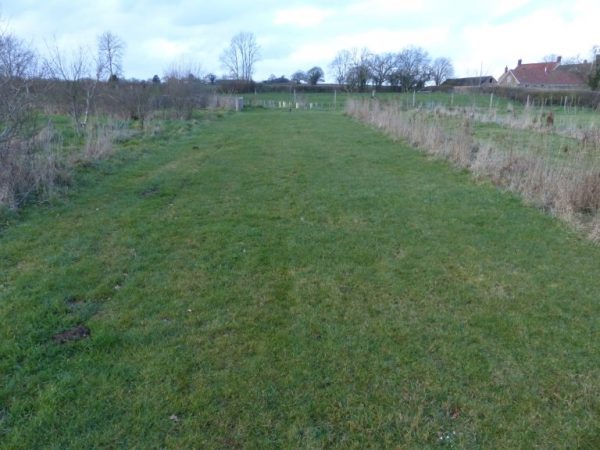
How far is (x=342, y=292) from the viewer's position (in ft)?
12.8

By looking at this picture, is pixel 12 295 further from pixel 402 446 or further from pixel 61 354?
pixel 402 446

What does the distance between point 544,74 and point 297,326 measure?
69011 millimetres

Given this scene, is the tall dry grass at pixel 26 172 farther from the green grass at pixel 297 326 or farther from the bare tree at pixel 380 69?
the bare tree at pixel 380 69

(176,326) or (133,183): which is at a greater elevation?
(133,183)

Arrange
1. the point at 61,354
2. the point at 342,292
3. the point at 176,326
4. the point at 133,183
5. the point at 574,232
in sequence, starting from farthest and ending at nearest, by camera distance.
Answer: the point at 133,183, the point at 574,232, the point at 342,292, the point at 176,326, the point at 61,354

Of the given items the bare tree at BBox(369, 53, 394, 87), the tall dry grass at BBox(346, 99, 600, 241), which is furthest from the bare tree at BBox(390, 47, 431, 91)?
the tall dry grass at BBox(346, 99, 600, 241)

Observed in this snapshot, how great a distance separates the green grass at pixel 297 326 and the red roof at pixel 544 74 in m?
63.0

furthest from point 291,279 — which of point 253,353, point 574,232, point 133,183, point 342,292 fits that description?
point 133,183

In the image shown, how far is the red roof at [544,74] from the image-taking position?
5588 cm

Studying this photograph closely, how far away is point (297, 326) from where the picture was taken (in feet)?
10.9

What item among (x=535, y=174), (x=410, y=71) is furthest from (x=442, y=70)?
(x=535, y=174)

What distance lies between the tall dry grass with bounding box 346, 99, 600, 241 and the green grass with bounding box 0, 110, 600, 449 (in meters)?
0.44

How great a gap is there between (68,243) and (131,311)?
6.76 feet

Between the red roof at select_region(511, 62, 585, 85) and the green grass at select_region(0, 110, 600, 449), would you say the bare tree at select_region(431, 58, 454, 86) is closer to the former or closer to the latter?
the red roof at select_region(511, 62, 585, 85)
